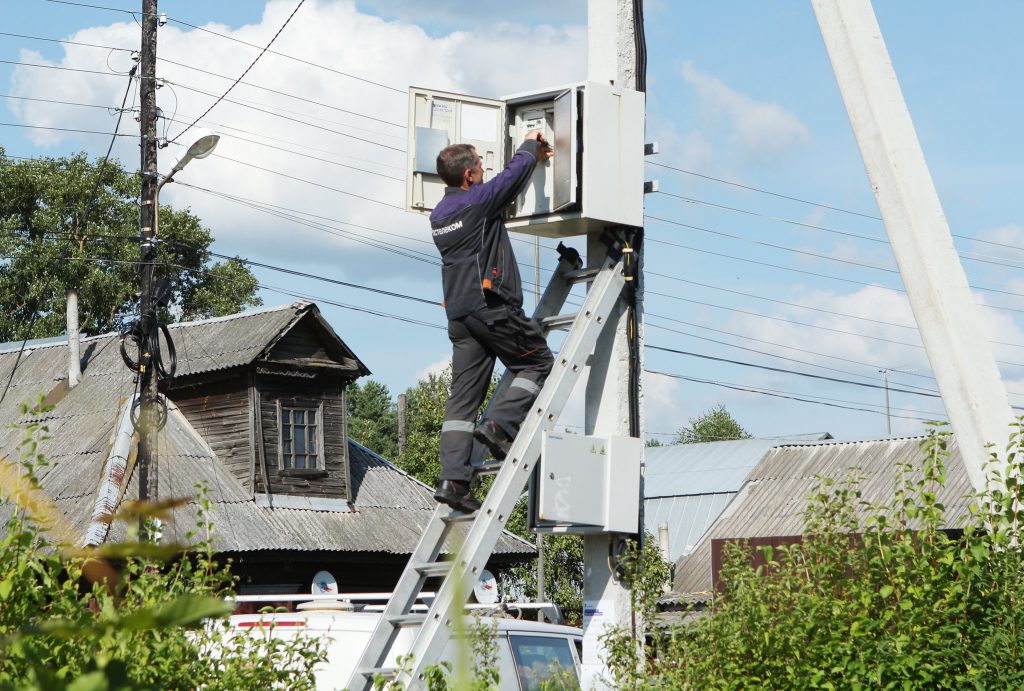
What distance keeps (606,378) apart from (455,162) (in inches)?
51.9

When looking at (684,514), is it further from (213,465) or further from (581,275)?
(581,275)

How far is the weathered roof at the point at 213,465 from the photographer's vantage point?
72.6 feet

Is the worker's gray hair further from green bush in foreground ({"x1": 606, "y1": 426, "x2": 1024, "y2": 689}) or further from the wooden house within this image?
the wooden house

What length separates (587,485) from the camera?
6.16 metres

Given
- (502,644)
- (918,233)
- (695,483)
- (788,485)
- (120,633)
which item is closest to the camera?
(120,633)

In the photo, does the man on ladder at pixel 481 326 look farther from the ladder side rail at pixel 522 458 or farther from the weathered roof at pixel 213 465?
the weathered roof at pixel 213 465

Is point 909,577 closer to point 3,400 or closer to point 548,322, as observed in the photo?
point 548,322

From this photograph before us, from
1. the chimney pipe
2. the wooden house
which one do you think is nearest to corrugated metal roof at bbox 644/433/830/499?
the wooden house

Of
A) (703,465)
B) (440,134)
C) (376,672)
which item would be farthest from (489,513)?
(703,465)

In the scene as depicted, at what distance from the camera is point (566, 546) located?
2948 centimetres

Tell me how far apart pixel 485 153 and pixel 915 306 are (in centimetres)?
244

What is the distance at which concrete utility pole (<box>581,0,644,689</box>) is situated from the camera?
6242mm

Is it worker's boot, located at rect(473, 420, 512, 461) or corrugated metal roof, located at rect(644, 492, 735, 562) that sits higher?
corrugated metal roof, located at rect(644, 492, 735, 562)

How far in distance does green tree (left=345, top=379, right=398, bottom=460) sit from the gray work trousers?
68.4 metres
